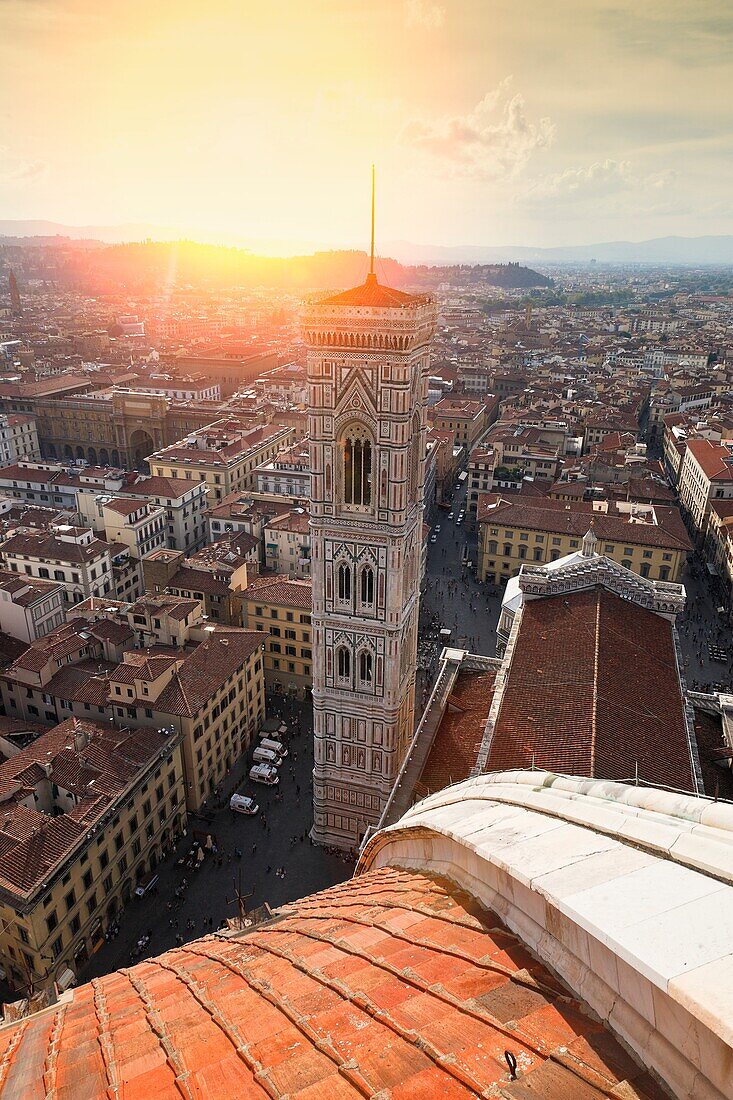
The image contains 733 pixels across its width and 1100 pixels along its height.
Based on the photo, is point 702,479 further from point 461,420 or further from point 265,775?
point 265,775

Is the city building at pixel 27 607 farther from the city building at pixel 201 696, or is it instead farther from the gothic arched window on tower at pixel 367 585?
the gothic arched window on tower at pixel 367 585

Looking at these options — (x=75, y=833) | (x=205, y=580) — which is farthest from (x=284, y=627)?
(x=75, y=833)

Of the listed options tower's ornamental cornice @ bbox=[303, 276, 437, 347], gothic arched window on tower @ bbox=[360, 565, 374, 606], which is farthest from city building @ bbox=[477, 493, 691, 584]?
tower's ornamental cornice @ bbox=[303, 276, 437, 347]

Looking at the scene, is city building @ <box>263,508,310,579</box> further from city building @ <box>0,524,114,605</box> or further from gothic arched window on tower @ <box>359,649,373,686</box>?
gothic arched window on tower @ <box>359,649,373,686</box>

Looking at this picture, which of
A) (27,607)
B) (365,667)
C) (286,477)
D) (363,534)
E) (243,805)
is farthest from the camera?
(286,477)

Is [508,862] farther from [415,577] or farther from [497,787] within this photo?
[415,577]

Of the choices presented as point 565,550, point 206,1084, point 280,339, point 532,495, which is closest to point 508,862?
point 206,1084
